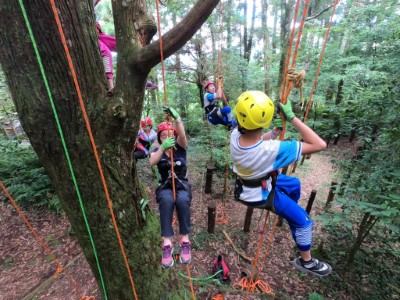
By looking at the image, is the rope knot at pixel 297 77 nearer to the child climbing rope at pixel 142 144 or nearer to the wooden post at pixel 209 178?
the child climbing rope at pixel 142 144

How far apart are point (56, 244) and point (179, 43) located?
4.35 meters

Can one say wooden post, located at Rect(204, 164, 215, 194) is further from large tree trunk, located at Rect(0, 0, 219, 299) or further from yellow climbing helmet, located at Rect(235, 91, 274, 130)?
yellow climbing helmet, located at Rect(235, 91, 274, 130)

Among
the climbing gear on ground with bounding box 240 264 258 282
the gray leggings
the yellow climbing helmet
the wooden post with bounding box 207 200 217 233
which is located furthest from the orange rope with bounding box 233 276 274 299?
the yellow climbing helmet

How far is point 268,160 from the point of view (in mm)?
1853

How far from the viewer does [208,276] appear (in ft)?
12.1

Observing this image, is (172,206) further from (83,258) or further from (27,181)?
(27,181)

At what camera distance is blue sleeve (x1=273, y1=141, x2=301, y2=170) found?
1.76 metres

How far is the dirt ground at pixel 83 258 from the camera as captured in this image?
3.37 metres

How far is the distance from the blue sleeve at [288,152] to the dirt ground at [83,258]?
60.5 inches

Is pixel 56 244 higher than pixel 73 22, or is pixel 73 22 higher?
pixel 73 22

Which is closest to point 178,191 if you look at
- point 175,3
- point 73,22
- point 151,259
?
point 151,259

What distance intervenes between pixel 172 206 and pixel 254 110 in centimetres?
141

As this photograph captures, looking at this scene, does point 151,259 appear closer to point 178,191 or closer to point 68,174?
point 178,191

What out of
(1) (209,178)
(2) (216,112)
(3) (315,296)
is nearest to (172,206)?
(3) (315,296)
